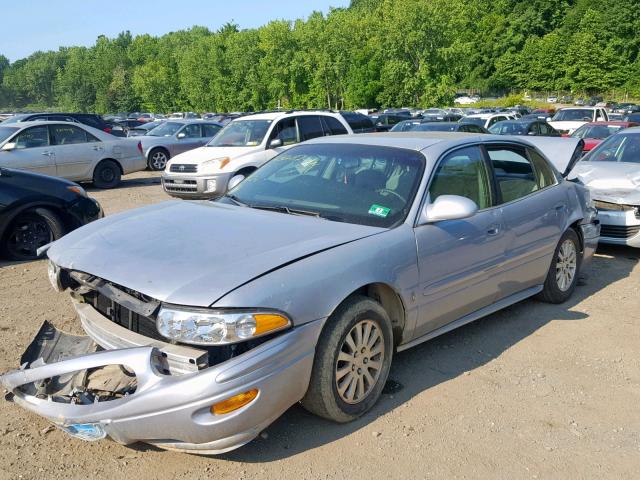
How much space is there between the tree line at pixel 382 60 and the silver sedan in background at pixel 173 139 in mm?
48563

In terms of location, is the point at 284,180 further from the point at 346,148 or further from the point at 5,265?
the point at 5,265

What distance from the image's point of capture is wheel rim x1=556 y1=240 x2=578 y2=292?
Result: 5.58 meters

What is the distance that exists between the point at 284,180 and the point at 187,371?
2009mm

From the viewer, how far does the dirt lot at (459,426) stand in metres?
3.12

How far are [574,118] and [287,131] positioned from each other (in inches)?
651

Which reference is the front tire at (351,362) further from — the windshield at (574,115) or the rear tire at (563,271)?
the windshield at (574,115)

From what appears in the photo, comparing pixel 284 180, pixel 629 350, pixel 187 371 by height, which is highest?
pixel 284 180

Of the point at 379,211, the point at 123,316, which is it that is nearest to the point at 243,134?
the point at 379,211

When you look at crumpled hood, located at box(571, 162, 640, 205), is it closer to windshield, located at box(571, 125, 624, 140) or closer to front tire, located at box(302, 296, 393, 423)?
front tire, located at box(302, 296, 393, 423)

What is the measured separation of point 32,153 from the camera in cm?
1278

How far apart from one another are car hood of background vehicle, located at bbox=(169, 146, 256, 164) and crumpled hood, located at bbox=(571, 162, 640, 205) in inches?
230

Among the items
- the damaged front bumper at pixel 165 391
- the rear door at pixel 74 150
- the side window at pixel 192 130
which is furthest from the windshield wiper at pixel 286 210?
the side window at pixel 192 130

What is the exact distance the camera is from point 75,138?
13680mm

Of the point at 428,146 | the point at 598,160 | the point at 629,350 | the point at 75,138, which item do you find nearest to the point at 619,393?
the point at 629,350
